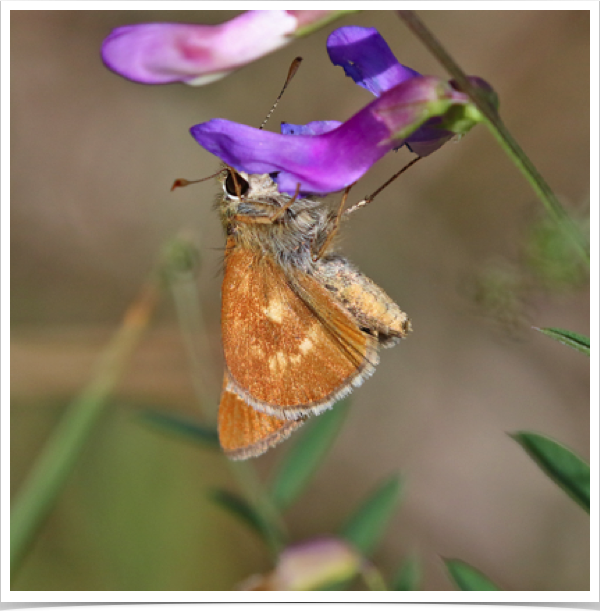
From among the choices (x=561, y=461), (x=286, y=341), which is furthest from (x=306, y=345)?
(x=561, y=461)

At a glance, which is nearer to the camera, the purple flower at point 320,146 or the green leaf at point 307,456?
the purple flower at point 320,146

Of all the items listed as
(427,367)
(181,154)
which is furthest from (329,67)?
(427,367)

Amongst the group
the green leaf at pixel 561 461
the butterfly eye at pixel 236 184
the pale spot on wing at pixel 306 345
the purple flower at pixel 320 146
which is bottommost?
the green leaf at pixel 561 461

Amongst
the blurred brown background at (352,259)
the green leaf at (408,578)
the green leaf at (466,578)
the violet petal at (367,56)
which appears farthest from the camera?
the blurred brown background at (352,259)

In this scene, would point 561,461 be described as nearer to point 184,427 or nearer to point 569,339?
point 569,339

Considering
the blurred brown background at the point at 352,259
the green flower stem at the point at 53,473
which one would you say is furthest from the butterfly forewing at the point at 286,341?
the blurred brown background at the point at 352,259

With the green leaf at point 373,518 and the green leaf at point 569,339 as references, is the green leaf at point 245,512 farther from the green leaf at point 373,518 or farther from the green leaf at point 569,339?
the green leaf at point 569,339

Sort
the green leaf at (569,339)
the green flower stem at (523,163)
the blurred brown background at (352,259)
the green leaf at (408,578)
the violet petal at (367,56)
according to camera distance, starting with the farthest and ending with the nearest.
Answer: the blurred brown background at (352,259) → the green leaf at (408,578) → the violet petal at (367,56) → the green leaf at (569,339) → the green flower stem at (523,163)
